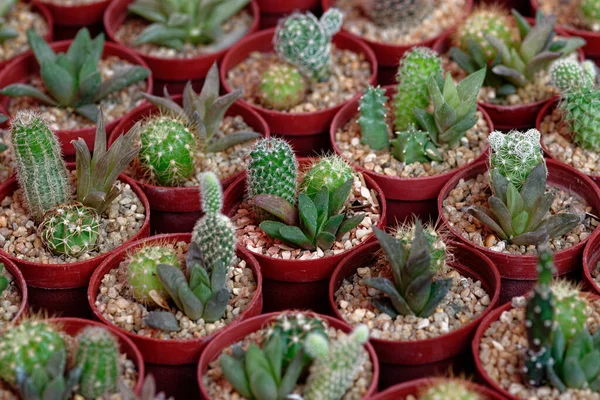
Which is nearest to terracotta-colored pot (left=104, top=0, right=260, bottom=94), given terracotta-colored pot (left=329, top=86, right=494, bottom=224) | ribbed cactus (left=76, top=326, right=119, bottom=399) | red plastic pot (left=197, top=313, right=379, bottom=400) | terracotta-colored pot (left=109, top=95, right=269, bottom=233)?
terracotta-colored pot (left=109, top=95, right=269, bottom=233)

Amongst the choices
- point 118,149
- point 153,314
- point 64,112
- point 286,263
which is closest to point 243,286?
point 286,263

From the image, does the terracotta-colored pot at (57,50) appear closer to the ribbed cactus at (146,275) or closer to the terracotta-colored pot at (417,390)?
the ribbed cactus at (146,275)

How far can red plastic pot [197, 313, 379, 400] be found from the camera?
282 cm

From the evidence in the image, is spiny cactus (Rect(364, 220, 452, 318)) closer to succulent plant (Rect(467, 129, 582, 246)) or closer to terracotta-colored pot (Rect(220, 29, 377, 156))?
succulent plant (Rect(467, 129, 582, 246))

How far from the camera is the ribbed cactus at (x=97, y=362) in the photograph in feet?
8.70

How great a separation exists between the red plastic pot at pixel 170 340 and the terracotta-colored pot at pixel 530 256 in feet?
2.47

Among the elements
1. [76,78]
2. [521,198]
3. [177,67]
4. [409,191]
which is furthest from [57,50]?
[521,198]

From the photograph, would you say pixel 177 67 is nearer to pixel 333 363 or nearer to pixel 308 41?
pixel 308 41

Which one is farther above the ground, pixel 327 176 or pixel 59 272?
pixel 327 176

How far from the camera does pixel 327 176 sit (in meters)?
3.30

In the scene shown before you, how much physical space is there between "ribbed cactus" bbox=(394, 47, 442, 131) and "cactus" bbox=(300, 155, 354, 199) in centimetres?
43

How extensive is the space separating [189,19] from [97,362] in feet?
6.69

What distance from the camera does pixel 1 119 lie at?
3428mm

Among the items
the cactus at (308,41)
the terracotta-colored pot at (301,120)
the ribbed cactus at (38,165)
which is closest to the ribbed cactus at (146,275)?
the ribbed cactus at (38,165)
